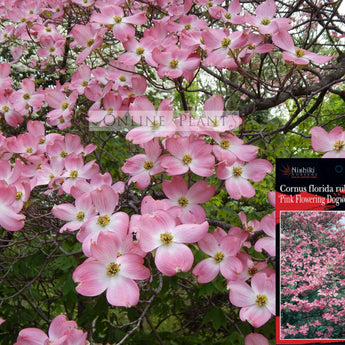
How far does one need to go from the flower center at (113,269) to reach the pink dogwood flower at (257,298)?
0.70 feet

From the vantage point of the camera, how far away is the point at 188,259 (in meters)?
0.65

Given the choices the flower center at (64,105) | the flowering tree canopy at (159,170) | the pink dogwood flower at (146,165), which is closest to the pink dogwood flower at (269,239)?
the flowering tree canopy at (159,170)

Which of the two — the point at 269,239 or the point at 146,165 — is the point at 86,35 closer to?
the point at 146,165

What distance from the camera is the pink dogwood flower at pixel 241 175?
0.77 metres

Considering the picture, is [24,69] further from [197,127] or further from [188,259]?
[188,259]

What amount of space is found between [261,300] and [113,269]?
0.86 feet

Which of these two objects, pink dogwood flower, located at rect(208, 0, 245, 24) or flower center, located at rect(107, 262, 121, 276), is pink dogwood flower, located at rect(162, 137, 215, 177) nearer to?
flower center, located at rect(107, 262, 121, 276)

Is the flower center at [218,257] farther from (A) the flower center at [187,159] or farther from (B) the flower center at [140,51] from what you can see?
(B) the flower center at [140,51]

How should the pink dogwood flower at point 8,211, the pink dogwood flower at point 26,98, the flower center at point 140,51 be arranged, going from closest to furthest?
the pink dogwood flower at point 8,211 < the flower center at point 140,51 < the pink dogwood flower at point 26,98

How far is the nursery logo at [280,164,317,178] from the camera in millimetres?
647

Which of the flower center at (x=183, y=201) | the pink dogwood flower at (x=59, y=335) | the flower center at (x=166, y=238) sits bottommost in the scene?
the pink dogwood flower at (x=59, y=335)

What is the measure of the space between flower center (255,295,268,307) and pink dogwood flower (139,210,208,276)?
6.1 inches

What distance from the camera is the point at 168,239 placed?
66 centimetres

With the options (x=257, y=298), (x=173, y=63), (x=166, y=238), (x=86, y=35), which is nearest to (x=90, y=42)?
(x=86, y=35)
